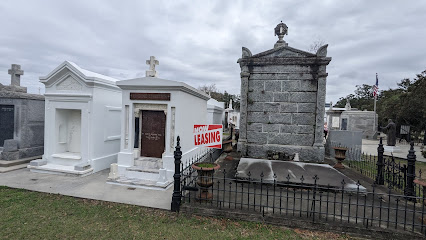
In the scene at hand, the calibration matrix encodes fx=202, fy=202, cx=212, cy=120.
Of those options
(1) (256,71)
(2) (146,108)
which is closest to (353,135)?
(1) (256,71)

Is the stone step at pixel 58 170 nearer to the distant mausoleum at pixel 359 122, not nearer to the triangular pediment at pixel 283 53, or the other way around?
the triangular pediment at pixel 283 53

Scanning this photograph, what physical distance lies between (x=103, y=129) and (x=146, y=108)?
2.55 m

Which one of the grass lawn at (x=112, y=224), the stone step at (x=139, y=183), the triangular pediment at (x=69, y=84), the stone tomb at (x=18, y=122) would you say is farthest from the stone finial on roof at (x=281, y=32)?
the stone tomb at (x=18, y=122)

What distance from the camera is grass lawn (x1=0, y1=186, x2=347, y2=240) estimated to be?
374 centimetres

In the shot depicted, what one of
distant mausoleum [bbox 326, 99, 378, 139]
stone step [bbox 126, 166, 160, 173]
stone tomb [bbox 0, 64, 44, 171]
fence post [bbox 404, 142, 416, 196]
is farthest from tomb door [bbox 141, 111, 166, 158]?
distant mausoleum [bbox 326, 99, 378, 139]

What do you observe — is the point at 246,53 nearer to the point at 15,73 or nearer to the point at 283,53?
the point at 283,53

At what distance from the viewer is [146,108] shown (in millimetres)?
6895

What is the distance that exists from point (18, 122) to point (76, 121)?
2386 millimetres

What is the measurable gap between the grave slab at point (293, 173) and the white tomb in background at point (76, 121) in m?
5.55

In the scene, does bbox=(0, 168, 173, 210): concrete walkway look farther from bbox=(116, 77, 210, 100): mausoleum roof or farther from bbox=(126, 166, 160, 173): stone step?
bbox=(116, 77, 210, 100): mausoleum roof

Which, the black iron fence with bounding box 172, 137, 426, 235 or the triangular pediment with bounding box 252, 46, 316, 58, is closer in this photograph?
the black iron fence with bounding box 172, 137, 426, 235

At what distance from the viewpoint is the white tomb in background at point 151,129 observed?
6.52 metres

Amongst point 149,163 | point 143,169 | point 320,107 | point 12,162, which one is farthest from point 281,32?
point 12,162

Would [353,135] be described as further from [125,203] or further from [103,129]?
[103,129]
